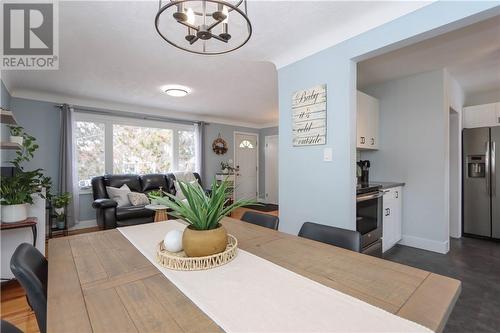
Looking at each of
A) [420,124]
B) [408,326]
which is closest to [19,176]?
[408,326]

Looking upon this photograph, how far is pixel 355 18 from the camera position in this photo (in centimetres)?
194

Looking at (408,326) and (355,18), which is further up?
(355,18)

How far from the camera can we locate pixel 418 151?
320cm

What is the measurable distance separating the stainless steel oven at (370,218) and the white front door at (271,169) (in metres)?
4.19

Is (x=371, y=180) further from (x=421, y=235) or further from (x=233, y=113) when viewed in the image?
(x=233, y=113)

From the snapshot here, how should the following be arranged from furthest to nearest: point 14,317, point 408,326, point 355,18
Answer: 1. point 355,18
2. point 14,317
3. point 408,326

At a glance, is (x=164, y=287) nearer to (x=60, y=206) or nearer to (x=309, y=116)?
(x=309, y=116)

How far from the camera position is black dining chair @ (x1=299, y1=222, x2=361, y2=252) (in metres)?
1.32

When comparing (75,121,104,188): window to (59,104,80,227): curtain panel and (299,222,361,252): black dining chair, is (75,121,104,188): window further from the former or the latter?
(299,222,361,252): black dining chair

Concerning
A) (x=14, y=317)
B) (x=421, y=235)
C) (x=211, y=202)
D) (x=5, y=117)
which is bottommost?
(x=14, y=317)

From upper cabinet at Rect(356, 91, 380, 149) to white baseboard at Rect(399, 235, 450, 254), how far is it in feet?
4.39

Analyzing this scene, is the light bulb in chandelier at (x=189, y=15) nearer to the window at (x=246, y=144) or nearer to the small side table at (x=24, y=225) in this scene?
the small side table at (x=24, y=225)

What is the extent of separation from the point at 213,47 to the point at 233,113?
10.5 ft

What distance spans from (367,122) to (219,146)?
148 inches
